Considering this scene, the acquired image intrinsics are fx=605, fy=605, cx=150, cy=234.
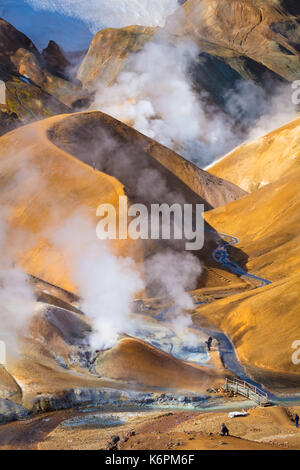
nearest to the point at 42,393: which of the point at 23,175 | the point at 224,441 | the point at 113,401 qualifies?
the point at 113,401

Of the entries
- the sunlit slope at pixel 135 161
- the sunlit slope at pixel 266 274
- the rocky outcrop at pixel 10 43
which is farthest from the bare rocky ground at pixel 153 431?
the rocky outcrop at pixel 10 43

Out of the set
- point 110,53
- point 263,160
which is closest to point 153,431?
point 263,160

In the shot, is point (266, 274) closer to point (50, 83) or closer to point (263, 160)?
point (263, 160)

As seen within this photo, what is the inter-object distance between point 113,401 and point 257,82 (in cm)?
11652

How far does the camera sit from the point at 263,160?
95.8 m

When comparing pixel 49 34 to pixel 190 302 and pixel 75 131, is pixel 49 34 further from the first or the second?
pixel 190 302

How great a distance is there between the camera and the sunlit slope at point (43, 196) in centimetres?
5265

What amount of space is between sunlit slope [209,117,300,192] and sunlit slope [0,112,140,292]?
34845mm

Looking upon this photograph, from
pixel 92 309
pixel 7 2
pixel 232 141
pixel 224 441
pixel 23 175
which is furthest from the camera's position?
pixel 7 2

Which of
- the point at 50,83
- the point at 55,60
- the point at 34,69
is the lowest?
the point at 50,83

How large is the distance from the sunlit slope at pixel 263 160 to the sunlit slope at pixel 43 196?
114 ft

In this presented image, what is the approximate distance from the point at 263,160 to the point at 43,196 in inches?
1802

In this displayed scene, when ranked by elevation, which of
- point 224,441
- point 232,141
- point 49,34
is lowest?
point 224,441

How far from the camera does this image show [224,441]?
61.0 feet
